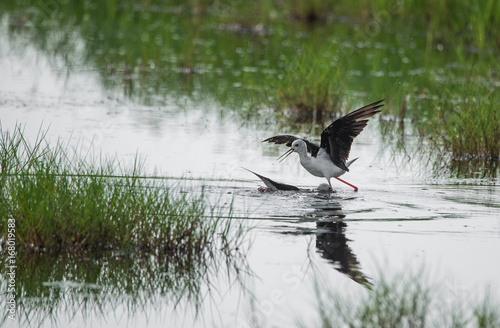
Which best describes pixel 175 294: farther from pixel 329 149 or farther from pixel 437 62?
pixel 437 62

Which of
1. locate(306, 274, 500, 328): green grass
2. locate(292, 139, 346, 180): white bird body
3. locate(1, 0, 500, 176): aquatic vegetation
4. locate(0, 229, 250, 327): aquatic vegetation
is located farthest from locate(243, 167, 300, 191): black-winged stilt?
locate(306, 274, 500, 328): green grass

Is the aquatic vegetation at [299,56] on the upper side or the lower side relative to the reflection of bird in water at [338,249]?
upper

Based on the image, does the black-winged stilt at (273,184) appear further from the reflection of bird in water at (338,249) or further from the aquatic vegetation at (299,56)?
the aquatic vegetation at (299,56)

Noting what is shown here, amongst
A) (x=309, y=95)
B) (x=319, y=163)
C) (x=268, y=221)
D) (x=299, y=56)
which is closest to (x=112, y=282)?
(x=268, y=221)

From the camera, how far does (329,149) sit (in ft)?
30.6

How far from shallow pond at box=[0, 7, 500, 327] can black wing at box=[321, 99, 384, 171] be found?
16.0 inches

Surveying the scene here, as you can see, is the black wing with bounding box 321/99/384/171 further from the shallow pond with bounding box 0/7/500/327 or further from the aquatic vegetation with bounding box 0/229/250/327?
the aquatic vegetation with bounding box 0/229/250/327

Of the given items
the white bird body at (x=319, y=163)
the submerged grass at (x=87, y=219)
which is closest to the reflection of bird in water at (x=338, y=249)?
the submerged grass at (x=87, y=219)

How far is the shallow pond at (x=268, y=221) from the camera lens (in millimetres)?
→ 5746

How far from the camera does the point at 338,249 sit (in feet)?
23.0

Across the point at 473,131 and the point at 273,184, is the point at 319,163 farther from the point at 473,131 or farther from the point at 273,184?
the point at 473,131

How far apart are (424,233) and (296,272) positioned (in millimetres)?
1704

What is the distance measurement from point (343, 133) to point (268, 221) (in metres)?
1.81

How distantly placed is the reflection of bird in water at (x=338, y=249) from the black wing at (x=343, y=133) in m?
1.42
